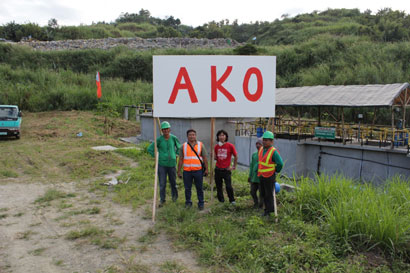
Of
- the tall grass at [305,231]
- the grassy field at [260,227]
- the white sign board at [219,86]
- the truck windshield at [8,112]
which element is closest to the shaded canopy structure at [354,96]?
the grassy field at [260,227]

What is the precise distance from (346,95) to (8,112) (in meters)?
16.9

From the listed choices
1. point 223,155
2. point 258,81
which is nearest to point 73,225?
point 223,155

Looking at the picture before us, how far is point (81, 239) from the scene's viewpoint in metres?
5.47

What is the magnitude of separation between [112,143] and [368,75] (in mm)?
19150

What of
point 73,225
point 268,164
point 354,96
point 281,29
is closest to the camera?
point 268,164

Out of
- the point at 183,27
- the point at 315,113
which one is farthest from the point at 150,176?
the point at 183,27

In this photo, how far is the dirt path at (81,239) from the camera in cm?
458

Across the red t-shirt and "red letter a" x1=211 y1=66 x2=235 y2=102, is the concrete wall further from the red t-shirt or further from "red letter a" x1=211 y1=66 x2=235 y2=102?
"red letter a" x1=211 y1=66 x2=235 y2=102

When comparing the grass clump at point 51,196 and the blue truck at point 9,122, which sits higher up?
the blue truck at point 9,122

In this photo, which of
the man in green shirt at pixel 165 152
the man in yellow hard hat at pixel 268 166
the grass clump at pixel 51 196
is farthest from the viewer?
the grass clump at pixel 51 196

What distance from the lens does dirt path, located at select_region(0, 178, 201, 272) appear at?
4578 millimetres

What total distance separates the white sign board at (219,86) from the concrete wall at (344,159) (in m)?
6.25

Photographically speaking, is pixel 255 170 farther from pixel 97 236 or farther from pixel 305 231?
pixel 97 236

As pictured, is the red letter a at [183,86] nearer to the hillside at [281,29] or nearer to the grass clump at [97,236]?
the grass clump at [97,236]
